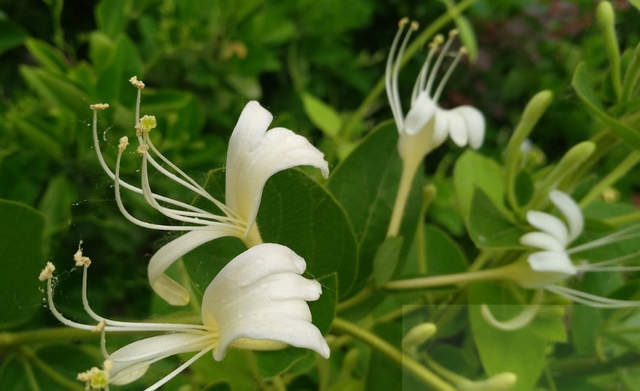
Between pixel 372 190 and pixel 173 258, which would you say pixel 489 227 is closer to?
pixel 372 190

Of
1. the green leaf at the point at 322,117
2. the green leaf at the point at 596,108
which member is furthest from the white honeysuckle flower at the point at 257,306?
the green leaf at the point at 322,117

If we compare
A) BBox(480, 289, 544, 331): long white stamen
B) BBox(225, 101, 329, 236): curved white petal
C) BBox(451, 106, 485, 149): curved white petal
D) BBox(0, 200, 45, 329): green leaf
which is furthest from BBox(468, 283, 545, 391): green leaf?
BBox(0, 200, 45, 329): green leaf

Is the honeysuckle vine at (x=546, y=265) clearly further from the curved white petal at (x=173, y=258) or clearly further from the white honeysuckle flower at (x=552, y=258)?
the curved white petal at (x=173, y=258)

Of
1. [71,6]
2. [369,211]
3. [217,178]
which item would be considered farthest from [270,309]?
[71,6]

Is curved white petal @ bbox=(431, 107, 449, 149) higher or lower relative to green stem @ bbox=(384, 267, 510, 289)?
higher

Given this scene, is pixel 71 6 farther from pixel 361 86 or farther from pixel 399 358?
pixel 399 358

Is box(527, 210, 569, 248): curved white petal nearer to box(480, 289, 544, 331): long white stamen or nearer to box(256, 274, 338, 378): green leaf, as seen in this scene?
box(480, 289, 544, 331): long white stamen

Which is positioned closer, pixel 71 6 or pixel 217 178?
pixel 217 178
